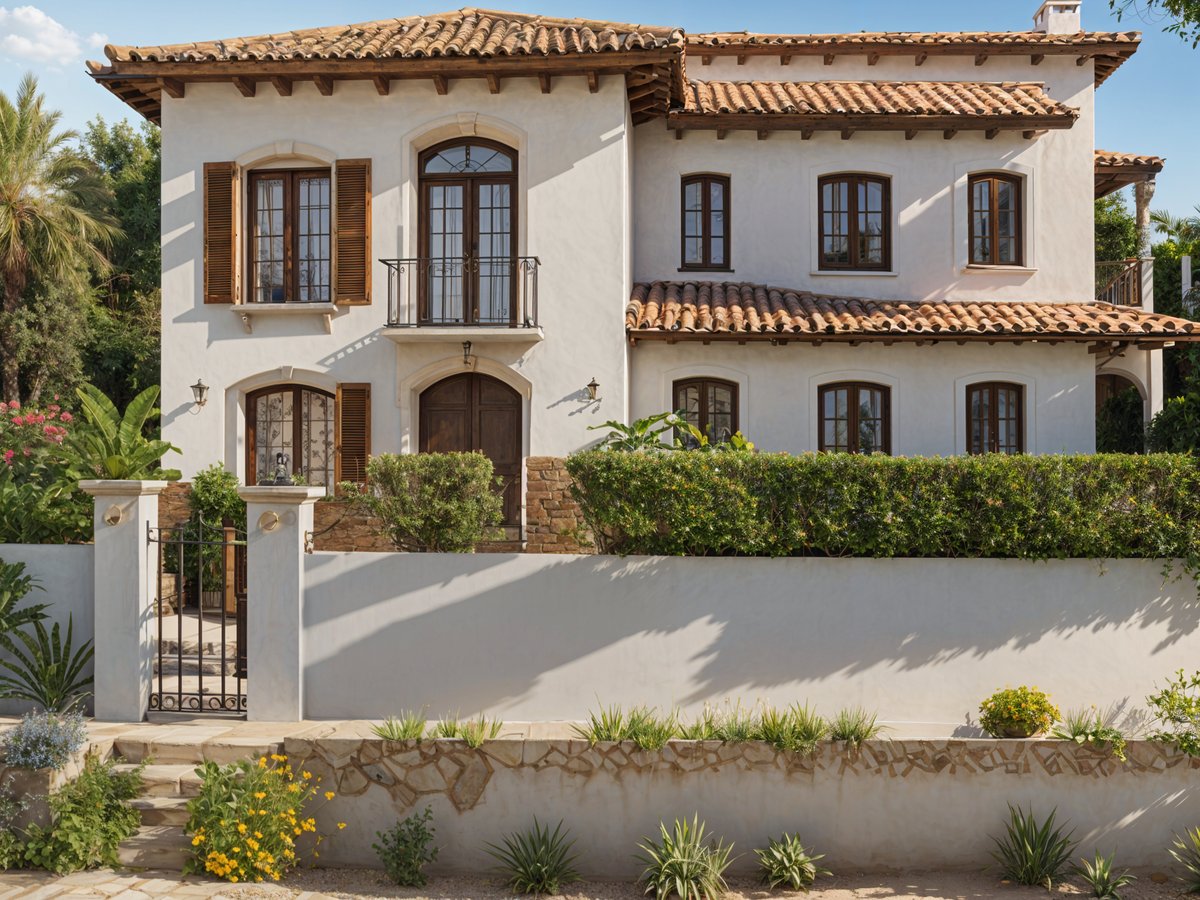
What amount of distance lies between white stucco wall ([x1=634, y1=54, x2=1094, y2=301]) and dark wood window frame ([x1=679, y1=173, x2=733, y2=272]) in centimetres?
11

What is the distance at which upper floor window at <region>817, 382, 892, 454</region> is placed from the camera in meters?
15.3

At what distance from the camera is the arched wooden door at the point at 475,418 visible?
1456 centimetres

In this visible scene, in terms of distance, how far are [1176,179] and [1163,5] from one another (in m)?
10.3

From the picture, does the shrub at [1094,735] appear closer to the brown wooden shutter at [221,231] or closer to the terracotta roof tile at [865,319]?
the terracotta roof tile at [865,319]

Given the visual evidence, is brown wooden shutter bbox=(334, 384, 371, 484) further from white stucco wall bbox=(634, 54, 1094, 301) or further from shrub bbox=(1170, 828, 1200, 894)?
shrub bbox=(1170, 828, 1200, 894)

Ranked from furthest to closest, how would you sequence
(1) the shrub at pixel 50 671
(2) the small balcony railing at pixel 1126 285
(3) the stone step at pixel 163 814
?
(2) the small balcony railing at pixel 1126 285 → (1) the shrub at pixel 50 671 → (3) the stone step at pixel 163 814

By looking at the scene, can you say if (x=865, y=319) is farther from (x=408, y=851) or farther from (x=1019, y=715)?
(x=408, y=851)

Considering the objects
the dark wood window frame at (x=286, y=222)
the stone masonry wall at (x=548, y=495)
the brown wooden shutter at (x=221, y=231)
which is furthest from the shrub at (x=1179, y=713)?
the brown wooden shutter at (x=221, y=231)

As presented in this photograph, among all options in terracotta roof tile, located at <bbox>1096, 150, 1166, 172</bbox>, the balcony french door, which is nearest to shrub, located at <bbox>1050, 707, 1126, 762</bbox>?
the balcony french door

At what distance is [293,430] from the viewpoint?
14758 mm

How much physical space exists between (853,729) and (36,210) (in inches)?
1124

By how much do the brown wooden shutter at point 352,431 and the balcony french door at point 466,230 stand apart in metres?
1.58

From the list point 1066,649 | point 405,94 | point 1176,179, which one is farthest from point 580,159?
point 1176,179

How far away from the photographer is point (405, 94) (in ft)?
46.5
